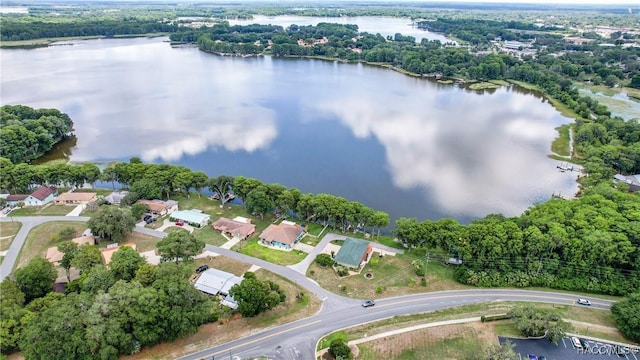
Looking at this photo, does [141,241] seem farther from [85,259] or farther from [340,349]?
[340,349]

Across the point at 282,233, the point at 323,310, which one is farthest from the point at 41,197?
the point at 323,310

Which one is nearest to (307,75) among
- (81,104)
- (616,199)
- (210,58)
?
(210,58)

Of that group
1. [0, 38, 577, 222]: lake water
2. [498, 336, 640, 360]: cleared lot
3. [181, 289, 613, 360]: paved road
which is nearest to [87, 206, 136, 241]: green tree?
[0, 38, 577, 222]: lake water

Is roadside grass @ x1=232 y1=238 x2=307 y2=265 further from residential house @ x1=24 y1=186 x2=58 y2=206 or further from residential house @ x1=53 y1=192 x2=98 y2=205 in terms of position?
residential house @ x1=24 y1=186 x2=58 y2=206

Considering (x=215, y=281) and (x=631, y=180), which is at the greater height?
(x=631, y=180)

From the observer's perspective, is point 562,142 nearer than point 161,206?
No

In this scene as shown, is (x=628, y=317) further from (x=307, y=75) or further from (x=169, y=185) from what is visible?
(x=307, y=75)
